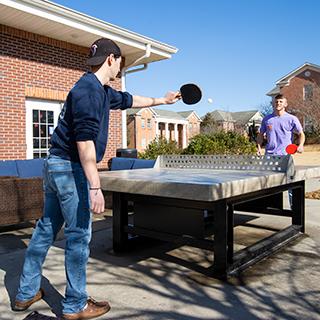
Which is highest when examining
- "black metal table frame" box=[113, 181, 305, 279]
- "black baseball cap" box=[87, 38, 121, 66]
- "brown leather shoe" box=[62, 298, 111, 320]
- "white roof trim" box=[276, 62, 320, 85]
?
"white roof trim" box=[276, 62, 320, 85]

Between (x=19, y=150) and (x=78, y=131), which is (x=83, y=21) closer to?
(x=19, y=150)

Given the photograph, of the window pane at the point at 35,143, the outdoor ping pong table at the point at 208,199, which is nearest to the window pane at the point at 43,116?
→ the window pane at the point at 35,143

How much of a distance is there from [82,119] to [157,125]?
51.7 m

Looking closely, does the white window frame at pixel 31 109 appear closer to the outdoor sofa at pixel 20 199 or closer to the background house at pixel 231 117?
the outdoor sofa at pixel 20 199

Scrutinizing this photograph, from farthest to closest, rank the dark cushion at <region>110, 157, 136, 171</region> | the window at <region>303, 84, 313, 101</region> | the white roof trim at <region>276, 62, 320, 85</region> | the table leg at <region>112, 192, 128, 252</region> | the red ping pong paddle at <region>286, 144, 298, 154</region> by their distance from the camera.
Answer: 1. the white roof trim at <region>276, 62, 320, 85</region>
2. the window at <region>303, 84, 313, 101</region>
3. the dark cushion at <region>110, 157, 136, 171</region>
4. the red ping pong paddle at <region>286, 144, 298, 154</region>
5. the table leg at <region>112, 192, 128, 252</region>

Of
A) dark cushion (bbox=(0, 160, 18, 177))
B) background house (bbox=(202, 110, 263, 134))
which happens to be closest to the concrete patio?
dark cushion (bbox=(0, 160, 18, 177))

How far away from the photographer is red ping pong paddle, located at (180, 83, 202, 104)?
3.68 meters

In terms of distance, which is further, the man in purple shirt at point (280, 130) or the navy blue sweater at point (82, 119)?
the man in purple shirt at point (280, 130)

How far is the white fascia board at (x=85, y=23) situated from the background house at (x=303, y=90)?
1199 inches

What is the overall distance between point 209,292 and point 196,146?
9.49 meters

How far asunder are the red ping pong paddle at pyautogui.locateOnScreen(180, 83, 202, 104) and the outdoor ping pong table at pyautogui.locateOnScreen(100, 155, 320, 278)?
0.73 meters

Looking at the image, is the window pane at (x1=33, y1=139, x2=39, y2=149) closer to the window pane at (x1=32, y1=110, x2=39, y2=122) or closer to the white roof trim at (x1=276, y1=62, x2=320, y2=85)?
the window pane at (x1=32, y1=110, x2=39, y2=122)

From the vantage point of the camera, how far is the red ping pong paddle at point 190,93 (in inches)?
145

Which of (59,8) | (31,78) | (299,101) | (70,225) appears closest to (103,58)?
(70,225)
